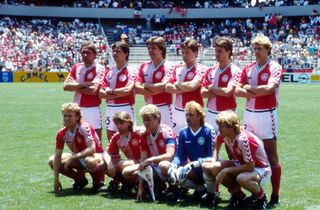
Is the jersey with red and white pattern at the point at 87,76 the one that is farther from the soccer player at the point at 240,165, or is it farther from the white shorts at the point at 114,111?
the soccer player at the point at 240,165

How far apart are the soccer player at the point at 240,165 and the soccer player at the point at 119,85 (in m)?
2.02

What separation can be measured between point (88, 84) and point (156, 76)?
969mm

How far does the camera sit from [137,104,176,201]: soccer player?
670 centimetres

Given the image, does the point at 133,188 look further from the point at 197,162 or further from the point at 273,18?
the point at 273,18

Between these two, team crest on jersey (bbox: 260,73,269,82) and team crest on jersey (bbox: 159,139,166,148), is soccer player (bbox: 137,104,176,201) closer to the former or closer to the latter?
team crest on jersey (bbox: 159,139,166,148)

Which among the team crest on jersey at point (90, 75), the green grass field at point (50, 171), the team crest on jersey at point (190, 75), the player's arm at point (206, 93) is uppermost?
the team crest on jersey at point (190, 75)

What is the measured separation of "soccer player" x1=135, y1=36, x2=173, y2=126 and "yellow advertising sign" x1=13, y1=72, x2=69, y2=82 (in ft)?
112

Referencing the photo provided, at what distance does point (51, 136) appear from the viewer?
13.0 metres

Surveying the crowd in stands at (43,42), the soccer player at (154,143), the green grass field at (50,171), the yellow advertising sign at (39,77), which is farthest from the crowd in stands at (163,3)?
the soccer player at (154,143)

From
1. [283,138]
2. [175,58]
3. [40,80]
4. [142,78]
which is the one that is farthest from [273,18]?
[142,78]

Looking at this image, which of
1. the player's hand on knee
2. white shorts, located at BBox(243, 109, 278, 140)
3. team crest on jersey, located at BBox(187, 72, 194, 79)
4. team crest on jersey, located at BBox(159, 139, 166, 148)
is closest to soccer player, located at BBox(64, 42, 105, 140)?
team crest on jersey, located at BBox(187, 72, 194, 79)

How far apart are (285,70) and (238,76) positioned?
33.4 m

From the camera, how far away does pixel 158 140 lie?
6922mm

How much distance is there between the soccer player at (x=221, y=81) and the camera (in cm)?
700
